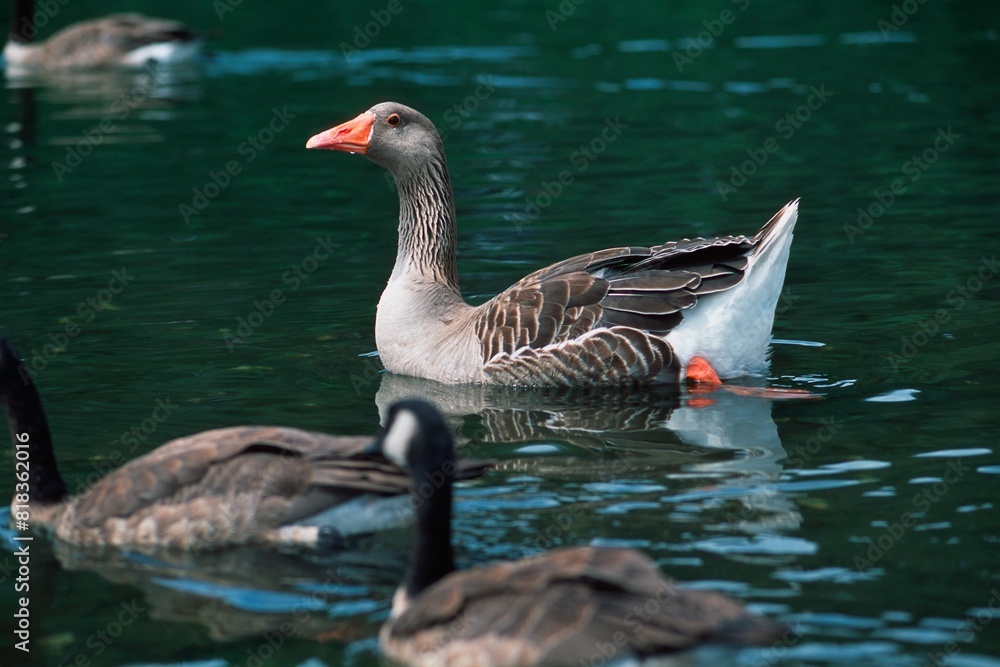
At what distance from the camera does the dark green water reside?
23.9ft

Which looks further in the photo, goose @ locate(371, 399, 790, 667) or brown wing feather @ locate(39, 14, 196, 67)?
brown wing feather @ locate(39, 14, 196, 67)

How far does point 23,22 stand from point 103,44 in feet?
5.43

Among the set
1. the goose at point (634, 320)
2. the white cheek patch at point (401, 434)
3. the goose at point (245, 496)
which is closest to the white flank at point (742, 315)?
the goose at point (634, 320)

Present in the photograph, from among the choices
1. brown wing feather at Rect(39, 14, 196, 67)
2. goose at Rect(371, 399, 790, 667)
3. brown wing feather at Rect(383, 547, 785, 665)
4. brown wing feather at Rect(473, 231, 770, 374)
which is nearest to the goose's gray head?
brown wing feather at Rect(473, 231, 770, 374)

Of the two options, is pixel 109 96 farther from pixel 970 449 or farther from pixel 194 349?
pixel 970 449

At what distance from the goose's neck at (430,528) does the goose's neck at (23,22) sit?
24214 millimetres

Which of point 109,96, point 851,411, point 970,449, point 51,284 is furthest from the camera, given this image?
point 109,96

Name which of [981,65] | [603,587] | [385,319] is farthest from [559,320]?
[981,65]

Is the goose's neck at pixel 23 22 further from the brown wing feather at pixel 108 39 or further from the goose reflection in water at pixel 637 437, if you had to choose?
the goose reflection in water at pixel 637 437

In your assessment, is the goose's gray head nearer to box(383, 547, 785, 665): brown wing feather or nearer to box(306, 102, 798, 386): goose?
box(306, 102, 798, 386): goose

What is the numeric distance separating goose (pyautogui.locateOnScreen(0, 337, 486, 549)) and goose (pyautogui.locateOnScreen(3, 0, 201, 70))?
21.6m

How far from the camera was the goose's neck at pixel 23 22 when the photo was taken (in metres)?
28.1

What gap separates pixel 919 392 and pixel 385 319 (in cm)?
432

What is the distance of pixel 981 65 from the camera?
82.6 ft
